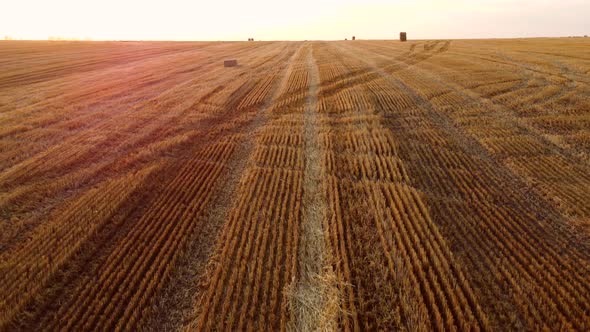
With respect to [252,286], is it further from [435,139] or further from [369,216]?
[435,139]

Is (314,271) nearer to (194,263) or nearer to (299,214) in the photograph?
(299,214)

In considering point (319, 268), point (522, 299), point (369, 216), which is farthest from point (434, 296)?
point (369, 216)

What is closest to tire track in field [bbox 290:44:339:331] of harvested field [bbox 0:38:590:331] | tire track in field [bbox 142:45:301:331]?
harvested field [bbox 0:38:590:331]

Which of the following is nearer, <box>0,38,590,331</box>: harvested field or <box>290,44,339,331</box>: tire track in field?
<box>290,44,339,331</box>: tire track in field

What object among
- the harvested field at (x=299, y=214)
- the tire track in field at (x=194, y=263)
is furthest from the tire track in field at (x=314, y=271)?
the tire track in field at (x=194, y=263)

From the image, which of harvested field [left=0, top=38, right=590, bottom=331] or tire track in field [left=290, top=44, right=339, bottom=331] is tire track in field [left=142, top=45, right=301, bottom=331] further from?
tire track in field [left=290, top=44, right=339, bottom=331]

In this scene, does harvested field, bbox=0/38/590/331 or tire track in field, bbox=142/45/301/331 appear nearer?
tire track in field, bbox=142/45/301/331

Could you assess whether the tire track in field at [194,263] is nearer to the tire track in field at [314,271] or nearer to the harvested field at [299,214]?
the harvested field at [299,214]
